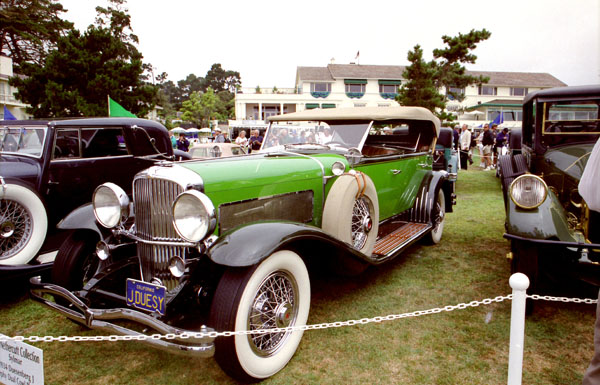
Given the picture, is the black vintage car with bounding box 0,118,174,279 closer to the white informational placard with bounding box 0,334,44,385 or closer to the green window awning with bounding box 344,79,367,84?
the white informational placard with bounding box 0,334,44,385

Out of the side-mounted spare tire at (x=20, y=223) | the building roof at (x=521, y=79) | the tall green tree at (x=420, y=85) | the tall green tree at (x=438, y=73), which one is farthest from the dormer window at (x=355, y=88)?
the side-mounted spare tire at (x=20, y=223)

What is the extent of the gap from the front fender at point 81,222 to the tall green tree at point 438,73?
18.0 meters

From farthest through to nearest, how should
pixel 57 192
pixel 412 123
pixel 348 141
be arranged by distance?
1. pixel 412 123
2. pixel 57 192
3. pixel 348 141

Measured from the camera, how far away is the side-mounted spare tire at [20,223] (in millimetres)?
3951

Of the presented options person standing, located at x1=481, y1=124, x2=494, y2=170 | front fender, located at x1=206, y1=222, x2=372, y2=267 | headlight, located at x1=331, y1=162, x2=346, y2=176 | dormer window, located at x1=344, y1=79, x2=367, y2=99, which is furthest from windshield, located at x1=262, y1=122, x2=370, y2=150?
dormer window, located at x1=344, y1=79, x2=367, y2=99

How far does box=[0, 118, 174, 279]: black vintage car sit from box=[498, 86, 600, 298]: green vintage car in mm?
3894

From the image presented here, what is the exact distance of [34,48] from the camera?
98.5ft

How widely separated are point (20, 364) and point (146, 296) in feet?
2.31

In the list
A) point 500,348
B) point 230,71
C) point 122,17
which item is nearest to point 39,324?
point 500,348

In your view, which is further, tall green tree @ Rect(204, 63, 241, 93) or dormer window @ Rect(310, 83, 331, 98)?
tall green tree @ Rect(204, 63, 241, 93)

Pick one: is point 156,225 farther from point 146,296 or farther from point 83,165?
point 83,165

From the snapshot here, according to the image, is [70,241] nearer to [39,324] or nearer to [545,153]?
[39,324]

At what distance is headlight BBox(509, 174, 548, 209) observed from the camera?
11.3ft

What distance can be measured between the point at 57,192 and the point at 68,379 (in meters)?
2.73
